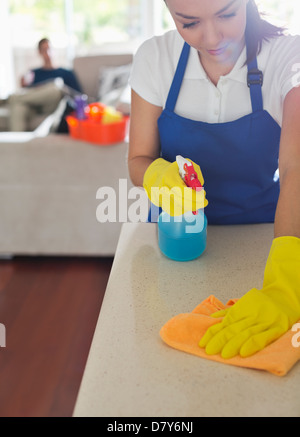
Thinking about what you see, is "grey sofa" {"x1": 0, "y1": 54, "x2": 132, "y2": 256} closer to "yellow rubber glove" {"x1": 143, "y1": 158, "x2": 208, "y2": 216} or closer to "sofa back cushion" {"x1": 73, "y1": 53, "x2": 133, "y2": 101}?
"yellow rubber glove" {"x1": 143, "y1": 158, "x2": 208, "y2": 216}

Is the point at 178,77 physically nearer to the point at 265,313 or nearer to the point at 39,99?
the point at 265,313

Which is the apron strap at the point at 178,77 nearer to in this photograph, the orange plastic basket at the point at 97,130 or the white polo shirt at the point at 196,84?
the white polo shirt at the point at 196,84

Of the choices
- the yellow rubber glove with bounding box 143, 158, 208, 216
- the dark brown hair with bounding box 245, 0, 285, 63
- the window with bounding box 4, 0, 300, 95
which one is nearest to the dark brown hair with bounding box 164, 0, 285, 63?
the dark brown hair with bounding box 245, 0, 285, 63

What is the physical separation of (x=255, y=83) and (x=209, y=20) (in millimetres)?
232

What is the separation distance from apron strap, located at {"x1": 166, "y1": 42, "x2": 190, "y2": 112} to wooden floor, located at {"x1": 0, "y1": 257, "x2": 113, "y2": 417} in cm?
105

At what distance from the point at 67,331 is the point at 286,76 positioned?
1.43m

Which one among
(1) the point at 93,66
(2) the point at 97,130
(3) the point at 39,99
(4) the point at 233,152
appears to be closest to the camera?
(4) the point at 233,152

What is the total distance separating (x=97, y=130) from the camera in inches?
91.0

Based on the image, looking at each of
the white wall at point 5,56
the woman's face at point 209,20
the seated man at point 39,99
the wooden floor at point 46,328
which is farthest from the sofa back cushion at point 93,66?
the woman's face at point 209,20

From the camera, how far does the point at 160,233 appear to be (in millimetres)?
948

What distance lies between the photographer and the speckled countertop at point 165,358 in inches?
22.8

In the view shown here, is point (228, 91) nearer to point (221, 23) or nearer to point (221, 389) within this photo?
point (221, 23)

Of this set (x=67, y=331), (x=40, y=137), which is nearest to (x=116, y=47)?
(x=40, y=137)

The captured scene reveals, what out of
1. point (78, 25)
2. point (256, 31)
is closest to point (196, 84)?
point (256, 31)
